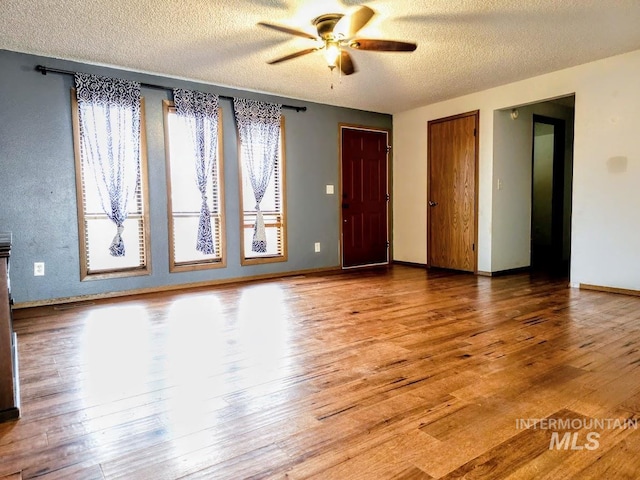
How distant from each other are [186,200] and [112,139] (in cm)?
102

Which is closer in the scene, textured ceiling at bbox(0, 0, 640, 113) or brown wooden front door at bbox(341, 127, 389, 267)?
textured ceiling at bbox(0, 0, 640, 113)

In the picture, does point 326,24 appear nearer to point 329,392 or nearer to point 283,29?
point 283,29

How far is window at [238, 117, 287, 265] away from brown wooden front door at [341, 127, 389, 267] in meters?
1.04

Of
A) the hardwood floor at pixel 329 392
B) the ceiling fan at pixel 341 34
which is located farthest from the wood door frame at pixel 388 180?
the ceiling fan at pixel 341 34

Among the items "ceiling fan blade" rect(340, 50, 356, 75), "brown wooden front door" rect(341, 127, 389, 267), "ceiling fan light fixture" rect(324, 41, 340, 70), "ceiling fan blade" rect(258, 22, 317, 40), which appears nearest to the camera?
"ceiling fan blade" rect(258, 22, 317, 40)

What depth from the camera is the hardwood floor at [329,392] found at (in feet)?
4.67

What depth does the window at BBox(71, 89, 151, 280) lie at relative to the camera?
4.05 metres

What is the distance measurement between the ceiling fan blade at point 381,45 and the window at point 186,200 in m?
2.27

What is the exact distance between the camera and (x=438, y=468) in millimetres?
1373

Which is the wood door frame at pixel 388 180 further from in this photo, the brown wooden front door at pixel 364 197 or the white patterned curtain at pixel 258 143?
the white patterned curtain at pixel 258 143

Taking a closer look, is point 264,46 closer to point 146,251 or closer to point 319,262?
point 146,251

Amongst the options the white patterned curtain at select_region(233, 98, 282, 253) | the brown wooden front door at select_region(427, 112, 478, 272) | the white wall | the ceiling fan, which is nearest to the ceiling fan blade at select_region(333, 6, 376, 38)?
the ceiling fan

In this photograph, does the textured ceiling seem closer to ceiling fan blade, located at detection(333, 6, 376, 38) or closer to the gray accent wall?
ceiling fan blade, located at detection(333, 6, 376, 38)

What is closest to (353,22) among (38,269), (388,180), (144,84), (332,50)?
(332,50)
